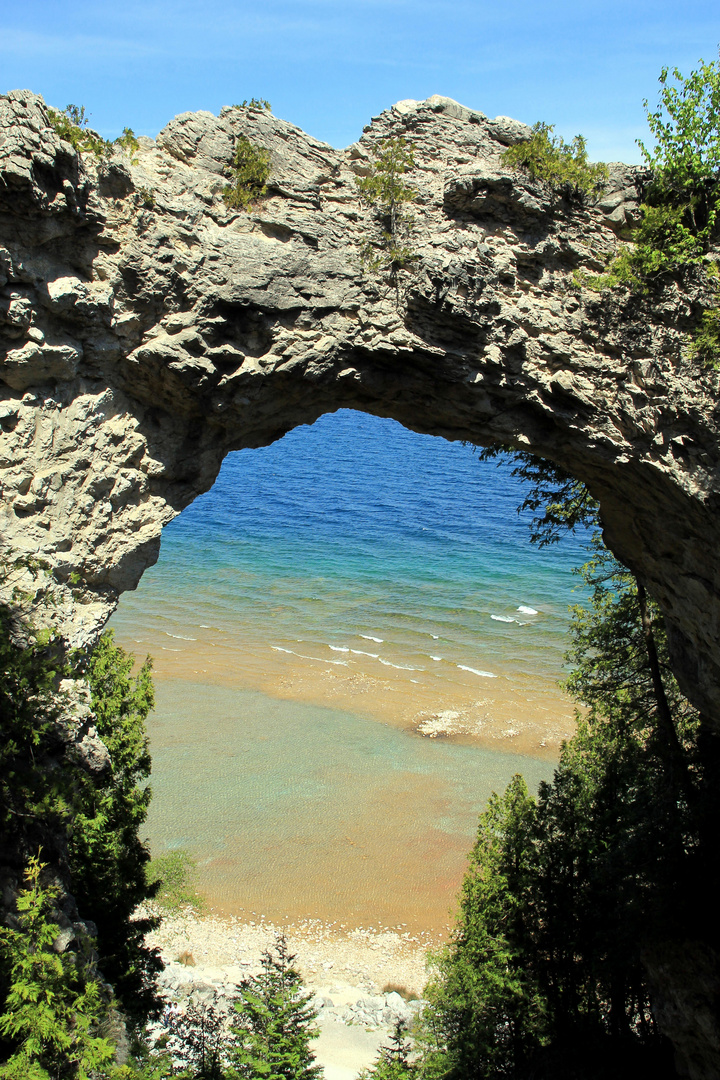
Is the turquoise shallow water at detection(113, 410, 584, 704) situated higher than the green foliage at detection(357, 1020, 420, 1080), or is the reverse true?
the turquoise shallow water at detection(113, 410, 584, 704)

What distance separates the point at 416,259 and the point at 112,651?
848 cm

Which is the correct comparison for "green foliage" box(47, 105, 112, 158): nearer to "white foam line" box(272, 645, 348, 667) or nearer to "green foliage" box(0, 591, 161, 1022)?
"green foliage" box(0, 591, 161, 1022)

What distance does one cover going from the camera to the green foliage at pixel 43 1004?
6.45 metres

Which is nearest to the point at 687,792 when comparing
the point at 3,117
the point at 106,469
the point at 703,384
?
the point at 703,384

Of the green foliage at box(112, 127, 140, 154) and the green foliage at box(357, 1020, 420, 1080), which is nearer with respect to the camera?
the green foliage at box(112, 127, 140, 154)

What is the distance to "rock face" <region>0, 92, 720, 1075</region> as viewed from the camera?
25.4 feet

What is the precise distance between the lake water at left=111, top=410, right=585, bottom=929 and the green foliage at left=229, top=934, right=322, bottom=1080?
522cm

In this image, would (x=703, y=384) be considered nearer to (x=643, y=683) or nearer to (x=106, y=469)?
(x=106, y=469)

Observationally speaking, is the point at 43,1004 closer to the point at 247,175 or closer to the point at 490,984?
the point at 490,984

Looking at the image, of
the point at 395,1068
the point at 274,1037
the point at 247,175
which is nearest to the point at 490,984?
the point at 395,1068

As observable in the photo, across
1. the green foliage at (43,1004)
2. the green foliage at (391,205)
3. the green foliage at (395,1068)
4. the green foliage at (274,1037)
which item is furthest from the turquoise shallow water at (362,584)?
the green foliage at (43,1004)

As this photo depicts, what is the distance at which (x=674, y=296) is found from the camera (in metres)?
8.57

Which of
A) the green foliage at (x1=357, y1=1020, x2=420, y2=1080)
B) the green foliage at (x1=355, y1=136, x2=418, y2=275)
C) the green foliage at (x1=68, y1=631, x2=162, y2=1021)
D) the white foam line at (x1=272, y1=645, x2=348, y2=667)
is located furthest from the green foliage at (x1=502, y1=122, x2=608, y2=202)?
the white foam line at (x1=272, y1=645, x2=348, y2=667)

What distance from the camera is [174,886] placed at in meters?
15.1
